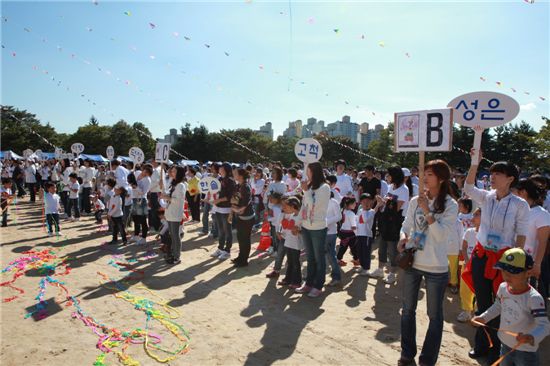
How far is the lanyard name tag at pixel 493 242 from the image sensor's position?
137 inches

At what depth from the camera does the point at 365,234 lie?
23.0 feet

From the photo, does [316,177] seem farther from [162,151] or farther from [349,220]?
[162,151]

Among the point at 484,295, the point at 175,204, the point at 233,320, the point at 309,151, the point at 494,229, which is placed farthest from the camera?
the point at 175,204

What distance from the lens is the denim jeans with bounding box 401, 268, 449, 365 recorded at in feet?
11.0

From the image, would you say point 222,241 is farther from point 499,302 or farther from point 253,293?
point 499,302

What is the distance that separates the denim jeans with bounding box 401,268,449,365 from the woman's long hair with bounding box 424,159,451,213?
2.18 ft

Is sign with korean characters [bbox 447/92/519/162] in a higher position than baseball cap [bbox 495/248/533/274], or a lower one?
higher

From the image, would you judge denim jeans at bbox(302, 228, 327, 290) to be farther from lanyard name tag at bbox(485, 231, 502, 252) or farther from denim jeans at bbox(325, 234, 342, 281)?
lanyard name tag at bbox(485, 231, 502, 252)

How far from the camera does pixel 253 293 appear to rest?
5863mm

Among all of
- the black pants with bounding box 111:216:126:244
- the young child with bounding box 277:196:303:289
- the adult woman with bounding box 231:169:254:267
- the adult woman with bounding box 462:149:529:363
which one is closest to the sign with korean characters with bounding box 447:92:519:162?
the adult woman with bounding box 462:149:529:363

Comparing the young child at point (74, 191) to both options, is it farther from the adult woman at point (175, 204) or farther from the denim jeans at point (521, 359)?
the denim jeans at point (521, 359)

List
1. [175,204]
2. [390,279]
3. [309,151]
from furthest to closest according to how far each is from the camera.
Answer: [175,204], [390,279], [309,151]

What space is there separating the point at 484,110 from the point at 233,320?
13.3ft

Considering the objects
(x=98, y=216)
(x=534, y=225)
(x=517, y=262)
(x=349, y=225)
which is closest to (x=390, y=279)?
(x=349, y=225)
